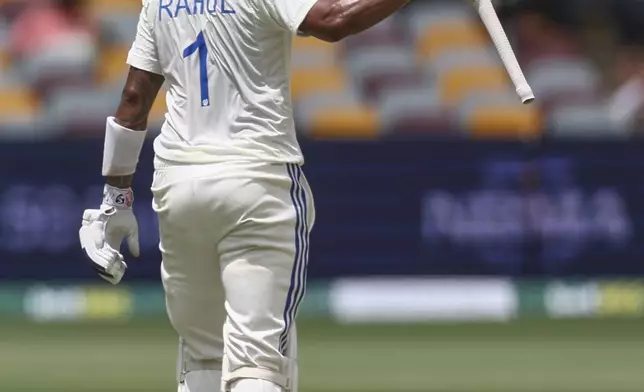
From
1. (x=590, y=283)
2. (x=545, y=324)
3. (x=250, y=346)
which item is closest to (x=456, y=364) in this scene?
(x=545, y=324)

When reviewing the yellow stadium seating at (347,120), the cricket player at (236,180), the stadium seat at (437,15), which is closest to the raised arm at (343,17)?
the cricket player at (236,180)

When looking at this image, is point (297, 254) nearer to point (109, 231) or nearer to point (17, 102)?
point (109, 231)

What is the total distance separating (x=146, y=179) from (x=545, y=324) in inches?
104

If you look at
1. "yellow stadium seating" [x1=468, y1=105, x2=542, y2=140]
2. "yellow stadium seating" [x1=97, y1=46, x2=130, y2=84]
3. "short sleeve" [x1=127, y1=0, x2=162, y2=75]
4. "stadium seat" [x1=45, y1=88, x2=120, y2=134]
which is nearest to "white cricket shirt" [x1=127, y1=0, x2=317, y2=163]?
"short sleeve" [x1=127, y1=0, x2=162, y2=75]

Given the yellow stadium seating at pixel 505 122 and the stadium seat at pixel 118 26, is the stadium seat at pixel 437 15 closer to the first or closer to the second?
the yellow stadium seating at pixel 505 122

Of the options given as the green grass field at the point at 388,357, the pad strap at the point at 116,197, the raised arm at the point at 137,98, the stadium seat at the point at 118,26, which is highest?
the stadium seat at the point at 118,26

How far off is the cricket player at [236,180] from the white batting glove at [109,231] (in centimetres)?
26

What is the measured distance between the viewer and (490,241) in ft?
32.1

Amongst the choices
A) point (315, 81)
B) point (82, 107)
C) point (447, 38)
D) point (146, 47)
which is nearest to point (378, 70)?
point (315, 81)

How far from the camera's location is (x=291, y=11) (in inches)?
147

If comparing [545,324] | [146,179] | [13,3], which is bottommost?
[545,324]

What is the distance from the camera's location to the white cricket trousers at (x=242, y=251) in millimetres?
3844

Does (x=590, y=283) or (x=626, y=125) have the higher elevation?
(x=626, y=125)

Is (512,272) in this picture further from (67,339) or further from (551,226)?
(67,339)
